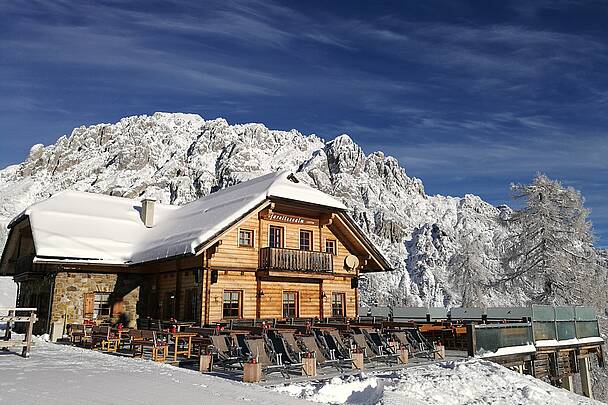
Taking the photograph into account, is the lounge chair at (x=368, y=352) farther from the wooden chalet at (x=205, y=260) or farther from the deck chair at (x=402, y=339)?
the wooden chalet at (x=205, y=260)

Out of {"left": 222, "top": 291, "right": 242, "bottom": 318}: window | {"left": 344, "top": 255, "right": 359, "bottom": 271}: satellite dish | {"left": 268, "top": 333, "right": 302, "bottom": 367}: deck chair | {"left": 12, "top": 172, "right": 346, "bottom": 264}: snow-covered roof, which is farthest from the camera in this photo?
{"left": 344, "top": 255, "right": 359, "bottom": 271}: satellite dish

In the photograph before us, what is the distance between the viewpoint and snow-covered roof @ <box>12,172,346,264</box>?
64.5 ft

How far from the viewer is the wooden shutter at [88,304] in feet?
67.6

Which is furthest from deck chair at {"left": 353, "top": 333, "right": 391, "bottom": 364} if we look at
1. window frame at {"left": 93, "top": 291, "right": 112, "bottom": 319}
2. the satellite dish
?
window frame at {"left": 93, "top": 291, "right": 112, "bottom": 319}

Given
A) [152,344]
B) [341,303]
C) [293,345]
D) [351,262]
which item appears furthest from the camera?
[351,262]

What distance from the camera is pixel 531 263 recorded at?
27.0 meters

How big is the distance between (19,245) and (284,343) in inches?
803

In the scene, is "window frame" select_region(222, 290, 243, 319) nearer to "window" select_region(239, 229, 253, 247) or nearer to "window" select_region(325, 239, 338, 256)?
"window" select_region(239, 229, 253, 247)

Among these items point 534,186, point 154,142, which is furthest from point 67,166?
point 534,186

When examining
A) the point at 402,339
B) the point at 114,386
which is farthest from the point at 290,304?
the point at 114,386

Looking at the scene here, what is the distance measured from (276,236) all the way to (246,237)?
157 centimetres

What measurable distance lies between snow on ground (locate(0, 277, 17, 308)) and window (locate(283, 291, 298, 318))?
38.2 metres

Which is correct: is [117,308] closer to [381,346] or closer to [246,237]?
[246,237]

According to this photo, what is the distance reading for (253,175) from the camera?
140 m
